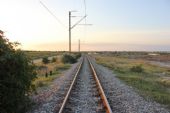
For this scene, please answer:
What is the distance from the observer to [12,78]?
11.7 metres

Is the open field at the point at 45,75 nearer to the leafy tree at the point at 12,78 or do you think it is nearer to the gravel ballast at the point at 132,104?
the leafy tree at the point at 12,78

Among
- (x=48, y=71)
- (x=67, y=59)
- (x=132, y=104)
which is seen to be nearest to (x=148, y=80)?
(x=48, y=71)

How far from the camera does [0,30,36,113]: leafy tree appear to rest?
11391mm

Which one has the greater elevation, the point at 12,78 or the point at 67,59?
the point at 12,78

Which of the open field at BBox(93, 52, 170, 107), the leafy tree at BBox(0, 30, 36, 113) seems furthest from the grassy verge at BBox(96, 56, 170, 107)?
the leafy tree at BBox(0, 30, 36, 113)

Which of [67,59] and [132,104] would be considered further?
[67,59]

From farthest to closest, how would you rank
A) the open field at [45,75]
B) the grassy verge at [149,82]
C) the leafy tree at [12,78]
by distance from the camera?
the open field at [45,75] < the grassy verge at [149,82] < the leafy tree at [12,78]

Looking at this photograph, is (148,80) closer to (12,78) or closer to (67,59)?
(12,78)

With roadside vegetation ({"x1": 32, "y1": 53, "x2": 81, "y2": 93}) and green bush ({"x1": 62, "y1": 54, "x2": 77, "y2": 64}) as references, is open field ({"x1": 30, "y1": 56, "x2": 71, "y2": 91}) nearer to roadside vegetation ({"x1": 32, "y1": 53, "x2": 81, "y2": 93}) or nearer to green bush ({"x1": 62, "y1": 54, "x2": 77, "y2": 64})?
roadside vegetation ({"x1": 32, "y1": 53, "x2": 81, "y2": 93})

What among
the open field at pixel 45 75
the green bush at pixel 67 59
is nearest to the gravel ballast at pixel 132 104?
the open field at pixel 45 75

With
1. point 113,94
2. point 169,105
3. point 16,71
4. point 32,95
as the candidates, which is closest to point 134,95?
point 113,94

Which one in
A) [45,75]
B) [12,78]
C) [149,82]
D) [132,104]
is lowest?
Result: [149,82]

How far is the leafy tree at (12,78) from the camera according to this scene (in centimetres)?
1139

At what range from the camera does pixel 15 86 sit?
12.0m
